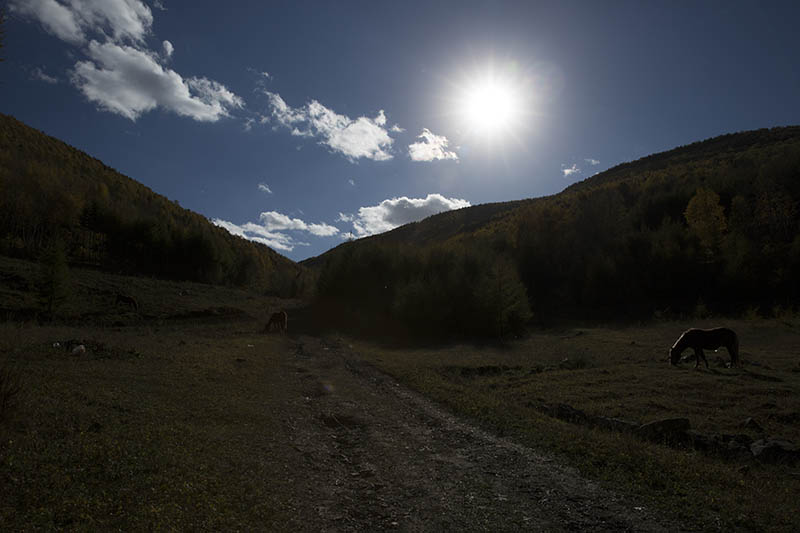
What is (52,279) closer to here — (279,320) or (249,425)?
(279,320)

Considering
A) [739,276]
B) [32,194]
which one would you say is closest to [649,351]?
[739,276]

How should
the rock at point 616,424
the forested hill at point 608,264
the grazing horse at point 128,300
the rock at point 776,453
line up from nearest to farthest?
the rock at point 776,453 → the rock at point 616,424 → the forested hill at point 608,264 → the grazing horse at point 128,300

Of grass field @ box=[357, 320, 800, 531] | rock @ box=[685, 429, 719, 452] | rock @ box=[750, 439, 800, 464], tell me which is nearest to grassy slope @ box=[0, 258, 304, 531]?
grass field @ box=[357, 320, 800, 531]

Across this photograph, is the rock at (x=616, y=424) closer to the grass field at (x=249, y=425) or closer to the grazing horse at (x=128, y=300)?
the grass field at (x=249, y=425)

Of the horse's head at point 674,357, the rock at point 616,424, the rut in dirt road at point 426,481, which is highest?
the horse's head at point 674,357

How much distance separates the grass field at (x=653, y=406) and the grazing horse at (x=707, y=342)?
66 centimetres

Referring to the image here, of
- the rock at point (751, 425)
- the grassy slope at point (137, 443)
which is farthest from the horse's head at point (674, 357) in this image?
the grassy slope at point (137, 443)

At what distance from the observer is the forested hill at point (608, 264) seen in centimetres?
4331

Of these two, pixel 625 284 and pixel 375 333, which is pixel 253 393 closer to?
pixel 375 333

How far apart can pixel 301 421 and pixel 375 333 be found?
111 ft

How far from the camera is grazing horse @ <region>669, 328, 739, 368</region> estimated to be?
19062 millimetres

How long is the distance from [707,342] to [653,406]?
9.54 meters

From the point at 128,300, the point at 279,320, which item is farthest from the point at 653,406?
the point at 128,300

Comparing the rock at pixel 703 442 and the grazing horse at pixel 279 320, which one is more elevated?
the grazing horse at pixel 279 320
